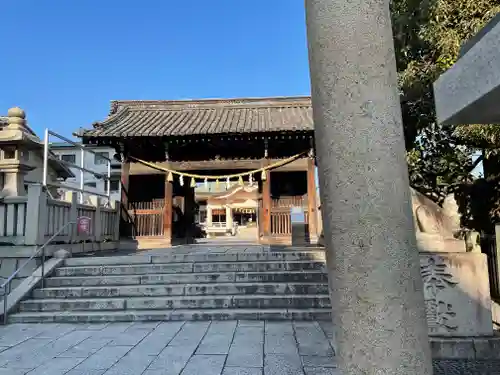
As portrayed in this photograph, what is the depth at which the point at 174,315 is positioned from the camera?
5559mm

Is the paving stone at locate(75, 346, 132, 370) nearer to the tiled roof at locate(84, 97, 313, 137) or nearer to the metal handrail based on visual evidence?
the metal handrail

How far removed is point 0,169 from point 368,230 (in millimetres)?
9512

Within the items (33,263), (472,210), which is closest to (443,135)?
(472,210)

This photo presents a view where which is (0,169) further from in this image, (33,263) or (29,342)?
(29,342)

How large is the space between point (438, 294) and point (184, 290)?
4014 mm

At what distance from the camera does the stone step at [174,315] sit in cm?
543

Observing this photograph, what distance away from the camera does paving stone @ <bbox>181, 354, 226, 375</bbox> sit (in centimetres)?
342


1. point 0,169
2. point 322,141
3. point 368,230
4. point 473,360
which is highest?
point 0,169

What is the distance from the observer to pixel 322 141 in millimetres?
1168

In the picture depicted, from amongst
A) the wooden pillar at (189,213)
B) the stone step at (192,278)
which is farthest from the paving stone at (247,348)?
the wooden pillar at (189,213)

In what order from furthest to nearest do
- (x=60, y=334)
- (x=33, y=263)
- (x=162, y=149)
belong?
(x=162, y=149), (x=33, y=263), (x=60, y=334)

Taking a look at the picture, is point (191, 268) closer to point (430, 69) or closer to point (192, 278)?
point (192, 278)

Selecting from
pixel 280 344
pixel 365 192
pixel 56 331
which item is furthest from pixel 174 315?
pixel 365 192

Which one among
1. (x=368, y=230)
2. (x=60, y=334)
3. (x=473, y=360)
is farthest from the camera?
(x=60, y=334)
